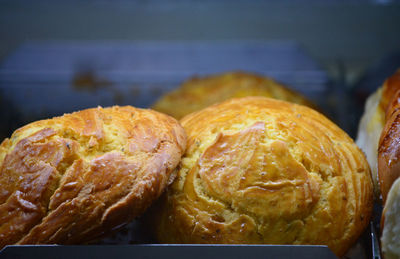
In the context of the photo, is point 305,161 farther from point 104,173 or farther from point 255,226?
point 104,173

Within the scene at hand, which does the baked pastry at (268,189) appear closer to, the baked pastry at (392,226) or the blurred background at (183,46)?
the baked pastry at (392,226)

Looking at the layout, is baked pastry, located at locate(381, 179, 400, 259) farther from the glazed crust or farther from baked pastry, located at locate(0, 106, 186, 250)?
baked pastry, located at locate(0, 106, 186, 250)

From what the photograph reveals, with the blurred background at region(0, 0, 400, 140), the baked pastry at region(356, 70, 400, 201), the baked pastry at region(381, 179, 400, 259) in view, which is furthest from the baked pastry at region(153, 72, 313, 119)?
the baked pastry at region(381, 179, 400, 259)

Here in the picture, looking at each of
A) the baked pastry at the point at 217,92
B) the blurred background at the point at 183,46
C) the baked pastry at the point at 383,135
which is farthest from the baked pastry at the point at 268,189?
the blurred background at the point at 183,46

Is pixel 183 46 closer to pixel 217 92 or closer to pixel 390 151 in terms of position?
pixel 217 92

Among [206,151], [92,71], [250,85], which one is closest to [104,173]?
[206,151]
